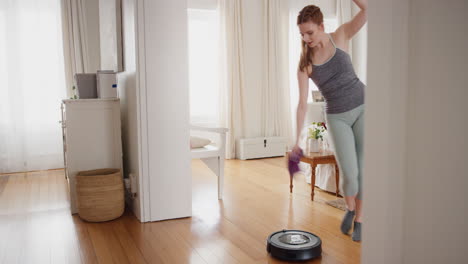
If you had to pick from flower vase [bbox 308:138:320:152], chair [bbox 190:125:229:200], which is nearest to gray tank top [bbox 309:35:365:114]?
flower vase [bbox 308:138:320:152]

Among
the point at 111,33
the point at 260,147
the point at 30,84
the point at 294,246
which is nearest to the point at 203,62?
the point at 260,147

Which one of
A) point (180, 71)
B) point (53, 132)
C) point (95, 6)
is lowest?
point (53, 132)

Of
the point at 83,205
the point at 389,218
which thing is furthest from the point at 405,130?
the point at 83,205

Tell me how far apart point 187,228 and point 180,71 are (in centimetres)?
118

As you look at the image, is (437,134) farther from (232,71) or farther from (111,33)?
(232,71)

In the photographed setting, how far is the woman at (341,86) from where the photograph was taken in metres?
1.19

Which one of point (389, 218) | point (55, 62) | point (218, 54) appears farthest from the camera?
point (218, 54)

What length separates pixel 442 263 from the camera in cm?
77

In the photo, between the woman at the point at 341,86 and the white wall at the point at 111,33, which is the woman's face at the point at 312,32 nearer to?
the woman at the point at 341,86

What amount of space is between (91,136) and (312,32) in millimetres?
2571

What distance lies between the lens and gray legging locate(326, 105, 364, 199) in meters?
1.18

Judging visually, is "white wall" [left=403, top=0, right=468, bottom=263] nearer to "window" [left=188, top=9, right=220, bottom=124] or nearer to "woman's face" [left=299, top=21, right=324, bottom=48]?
"woman's face" [left=299, top=21, right=324, bottom=48]

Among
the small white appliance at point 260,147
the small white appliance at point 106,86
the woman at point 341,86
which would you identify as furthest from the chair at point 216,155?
the woman at point 341,86

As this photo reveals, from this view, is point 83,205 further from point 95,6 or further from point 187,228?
point 95,6
